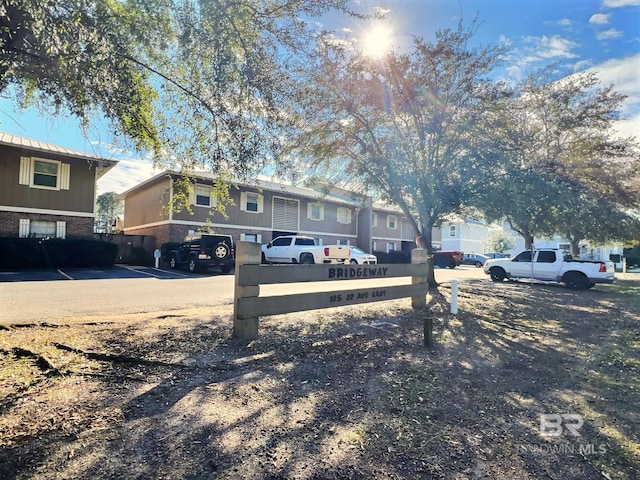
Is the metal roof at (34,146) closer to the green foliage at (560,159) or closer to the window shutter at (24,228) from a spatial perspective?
the window shutter at (24,228)

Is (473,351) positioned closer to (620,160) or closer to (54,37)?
(54,37)

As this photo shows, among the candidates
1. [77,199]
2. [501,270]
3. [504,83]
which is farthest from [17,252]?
[501,270]

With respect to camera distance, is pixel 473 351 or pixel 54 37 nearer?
pixel 54 37

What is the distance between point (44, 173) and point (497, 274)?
77.7ft

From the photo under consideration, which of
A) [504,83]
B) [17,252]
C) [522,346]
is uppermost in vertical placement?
[504,83]

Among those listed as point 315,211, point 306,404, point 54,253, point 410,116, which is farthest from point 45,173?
point 306,404

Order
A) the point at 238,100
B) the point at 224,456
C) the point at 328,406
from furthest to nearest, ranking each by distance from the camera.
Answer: the point at 238,100 → the point at 328,406 → the point at 224,456

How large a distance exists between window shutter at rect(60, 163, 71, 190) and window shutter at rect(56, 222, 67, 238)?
187cm

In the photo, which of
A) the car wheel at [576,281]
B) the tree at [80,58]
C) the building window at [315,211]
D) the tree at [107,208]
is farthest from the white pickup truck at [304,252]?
the tree at [107,208]

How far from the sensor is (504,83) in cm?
1132

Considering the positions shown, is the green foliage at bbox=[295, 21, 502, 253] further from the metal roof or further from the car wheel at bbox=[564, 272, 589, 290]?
the metal roof

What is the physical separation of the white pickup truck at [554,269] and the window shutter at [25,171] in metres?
23.7

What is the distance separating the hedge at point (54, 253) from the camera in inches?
630

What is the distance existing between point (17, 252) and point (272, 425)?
18.3m
